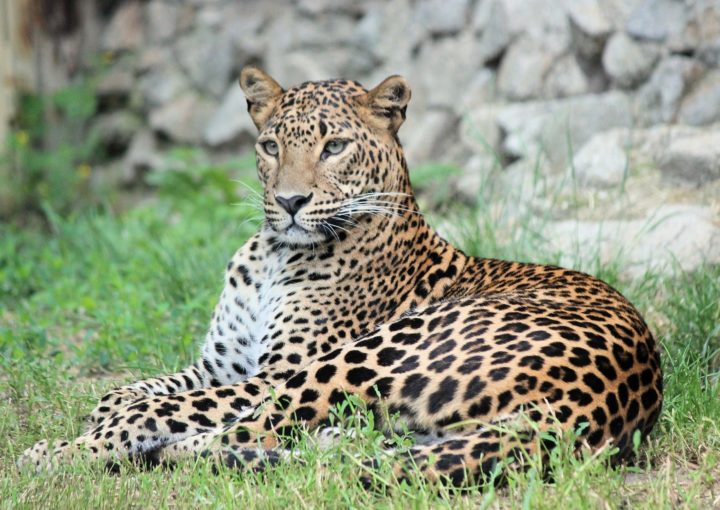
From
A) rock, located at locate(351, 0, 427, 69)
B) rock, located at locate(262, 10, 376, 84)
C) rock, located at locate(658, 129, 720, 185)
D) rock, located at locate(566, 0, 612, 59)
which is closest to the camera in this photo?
rock, located at locate(658, 129, 720, 185)

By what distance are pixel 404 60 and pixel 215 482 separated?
25.9 ft

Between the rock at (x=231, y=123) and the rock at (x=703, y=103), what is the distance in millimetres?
5232

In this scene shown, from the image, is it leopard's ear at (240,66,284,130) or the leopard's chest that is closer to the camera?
the leopard's chest

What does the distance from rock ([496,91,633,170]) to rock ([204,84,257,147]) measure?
3708 mm

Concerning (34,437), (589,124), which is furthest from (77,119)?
(34,437)

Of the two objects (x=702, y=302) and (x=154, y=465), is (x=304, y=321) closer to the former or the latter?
(x=154, y=465)

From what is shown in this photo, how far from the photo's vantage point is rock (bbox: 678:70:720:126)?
8922mm

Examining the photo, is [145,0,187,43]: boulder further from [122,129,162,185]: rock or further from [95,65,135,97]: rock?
[122,129,162,185]: rock

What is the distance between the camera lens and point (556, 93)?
10.2 meters

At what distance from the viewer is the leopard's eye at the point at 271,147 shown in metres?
5.69

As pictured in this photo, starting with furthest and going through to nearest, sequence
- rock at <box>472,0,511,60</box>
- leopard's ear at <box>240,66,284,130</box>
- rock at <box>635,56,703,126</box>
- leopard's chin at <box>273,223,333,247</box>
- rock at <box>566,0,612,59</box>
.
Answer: rock at <box>472,0,511,60</box> → rock at <box>566,0,612,59</box> → rock at <box>635,56,703,126</box> → leopard's ear at <box>240,66,284,130</box> → leopard's chin at <box>273,223,333,247</box>

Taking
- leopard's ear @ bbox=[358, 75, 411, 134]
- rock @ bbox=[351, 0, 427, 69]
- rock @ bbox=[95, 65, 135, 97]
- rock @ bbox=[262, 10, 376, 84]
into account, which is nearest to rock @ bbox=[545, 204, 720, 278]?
leopard's ear @ bbox=[358, 75, 411, 134]

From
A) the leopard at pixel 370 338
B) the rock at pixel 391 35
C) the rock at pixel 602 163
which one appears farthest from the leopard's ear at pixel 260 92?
the rock at pixel 391 35

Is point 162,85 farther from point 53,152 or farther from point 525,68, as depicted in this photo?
point 525,68
